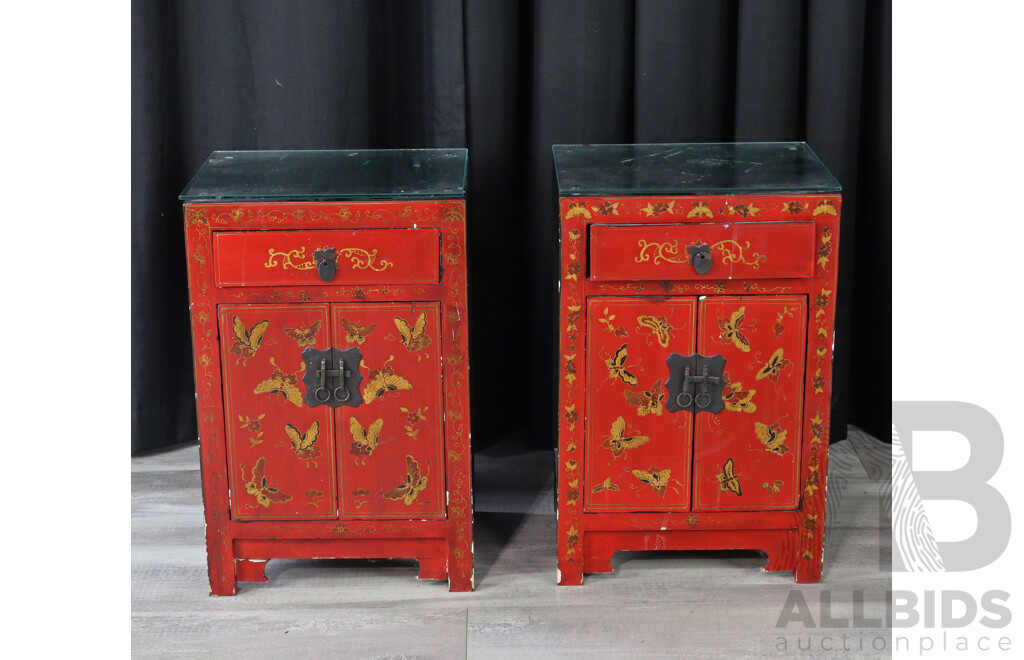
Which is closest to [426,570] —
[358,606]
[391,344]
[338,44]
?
[358,606]

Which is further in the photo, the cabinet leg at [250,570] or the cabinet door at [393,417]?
the cabinet leg at [250,570]

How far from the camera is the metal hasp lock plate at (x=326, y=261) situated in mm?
2018

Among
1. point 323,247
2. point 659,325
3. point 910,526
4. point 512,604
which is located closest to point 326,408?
point 323,247

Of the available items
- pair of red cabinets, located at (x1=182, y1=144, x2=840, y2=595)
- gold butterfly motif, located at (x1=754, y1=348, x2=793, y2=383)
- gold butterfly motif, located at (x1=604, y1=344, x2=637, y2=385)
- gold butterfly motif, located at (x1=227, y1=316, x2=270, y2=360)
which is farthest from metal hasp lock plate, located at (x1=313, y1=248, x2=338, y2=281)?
gold butterfly motif, located at (x1=754, y1=348, x2=793, y2=383)

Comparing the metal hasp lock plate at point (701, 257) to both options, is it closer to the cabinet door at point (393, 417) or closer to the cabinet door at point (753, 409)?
the cabinet door at point (753, 409)

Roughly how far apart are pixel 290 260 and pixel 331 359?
189mm

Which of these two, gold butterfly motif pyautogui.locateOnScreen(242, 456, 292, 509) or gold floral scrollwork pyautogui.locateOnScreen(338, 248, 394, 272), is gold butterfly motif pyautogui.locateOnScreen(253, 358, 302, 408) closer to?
gold butterfly motif pyautogui.locateOnScreen(242, 456, 292, 509)

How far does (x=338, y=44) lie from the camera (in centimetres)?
243

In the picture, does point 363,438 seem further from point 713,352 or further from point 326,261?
point 713,352

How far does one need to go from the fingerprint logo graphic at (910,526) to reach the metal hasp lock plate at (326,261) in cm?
119

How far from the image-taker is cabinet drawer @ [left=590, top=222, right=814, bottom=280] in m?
2.02

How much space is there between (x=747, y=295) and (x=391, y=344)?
2.02 feet

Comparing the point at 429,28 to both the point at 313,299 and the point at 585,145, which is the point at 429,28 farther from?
the point at 313,299

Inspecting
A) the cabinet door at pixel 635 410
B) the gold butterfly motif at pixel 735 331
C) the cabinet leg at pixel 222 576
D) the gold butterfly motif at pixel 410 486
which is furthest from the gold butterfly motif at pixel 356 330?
the gold butterfly motif at pixel 735 331
